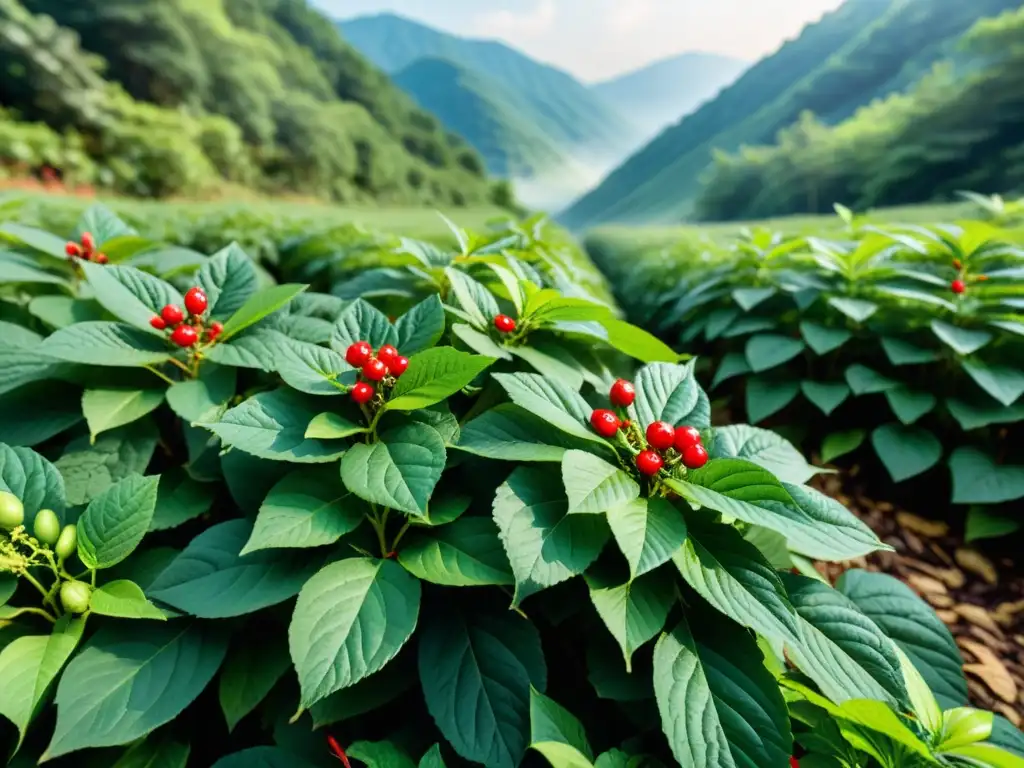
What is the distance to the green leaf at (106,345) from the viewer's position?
1267 mm

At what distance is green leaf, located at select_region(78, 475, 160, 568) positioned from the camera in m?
1.08

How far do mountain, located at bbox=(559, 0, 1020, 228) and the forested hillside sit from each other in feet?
102

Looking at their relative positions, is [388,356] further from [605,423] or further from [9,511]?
[9,511]

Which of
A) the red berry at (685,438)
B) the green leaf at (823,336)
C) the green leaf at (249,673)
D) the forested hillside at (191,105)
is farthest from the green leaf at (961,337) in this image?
the forested hillside at (191,105)

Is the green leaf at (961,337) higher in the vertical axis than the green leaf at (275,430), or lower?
lower

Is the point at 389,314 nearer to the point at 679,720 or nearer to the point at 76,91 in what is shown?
the point at 679,720

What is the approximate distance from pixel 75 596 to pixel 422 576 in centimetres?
66

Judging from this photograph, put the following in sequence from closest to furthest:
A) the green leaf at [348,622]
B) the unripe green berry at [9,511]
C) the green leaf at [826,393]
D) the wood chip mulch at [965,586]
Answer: the green leaf at [348,622]
the unripe green berry at [9,511]
the wood chip mulch at [965,586]
the green leaf at [826,393]

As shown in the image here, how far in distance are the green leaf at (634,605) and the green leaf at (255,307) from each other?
3.40 ft

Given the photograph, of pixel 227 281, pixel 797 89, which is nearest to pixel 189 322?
pixel 227 281

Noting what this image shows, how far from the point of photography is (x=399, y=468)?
107cm

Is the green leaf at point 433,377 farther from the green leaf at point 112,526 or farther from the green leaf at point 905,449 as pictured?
the green leaf at point 905,449

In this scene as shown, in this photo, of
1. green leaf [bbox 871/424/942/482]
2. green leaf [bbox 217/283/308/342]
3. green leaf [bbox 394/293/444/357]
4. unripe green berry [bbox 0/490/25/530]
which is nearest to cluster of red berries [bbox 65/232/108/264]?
green leaf [bbox 217/283/308/342]

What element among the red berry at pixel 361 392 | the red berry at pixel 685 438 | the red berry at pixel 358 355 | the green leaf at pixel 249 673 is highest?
the red berry at pixel 358 355
